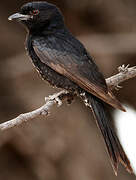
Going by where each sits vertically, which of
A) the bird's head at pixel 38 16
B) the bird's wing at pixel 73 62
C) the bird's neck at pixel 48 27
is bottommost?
the bird's wing at pixel 73 62

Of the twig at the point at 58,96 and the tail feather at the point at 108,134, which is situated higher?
the twig at the point at 58,96

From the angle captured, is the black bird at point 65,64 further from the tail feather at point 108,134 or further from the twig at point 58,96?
the twig at point 58,96

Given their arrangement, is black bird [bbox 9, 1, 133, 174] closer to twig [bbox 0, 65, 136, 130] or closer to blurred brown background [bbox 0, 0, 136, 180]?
twig [bbox 0, 65, 136, 130]

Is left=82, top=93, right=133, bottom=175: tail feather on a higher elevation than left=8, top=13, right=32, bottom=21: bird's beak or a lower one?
lower

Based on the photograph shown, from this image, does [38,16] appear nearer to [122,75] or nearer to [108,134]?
[122,75]

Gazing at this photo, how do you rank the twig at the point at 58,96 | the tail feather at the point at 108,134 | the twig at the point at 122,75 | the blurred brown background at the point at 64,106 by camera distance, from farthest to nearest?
the blurred brown background at the point at 64,106 → the twig at the point at 122,75 → the tail feather at the point at 108,134 → the twig at the point at 58,96

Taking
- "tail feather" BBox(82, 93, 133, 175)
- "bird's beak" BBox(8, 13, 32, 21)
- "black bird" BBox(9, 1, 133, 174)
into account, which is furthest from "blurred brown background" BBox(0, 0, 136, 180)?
"tail feather" BBox(82, 93, 133, 175)

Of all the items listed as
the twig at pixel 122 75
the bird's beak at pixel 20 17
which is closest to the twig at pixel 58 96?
the twig at pixel 122 75
